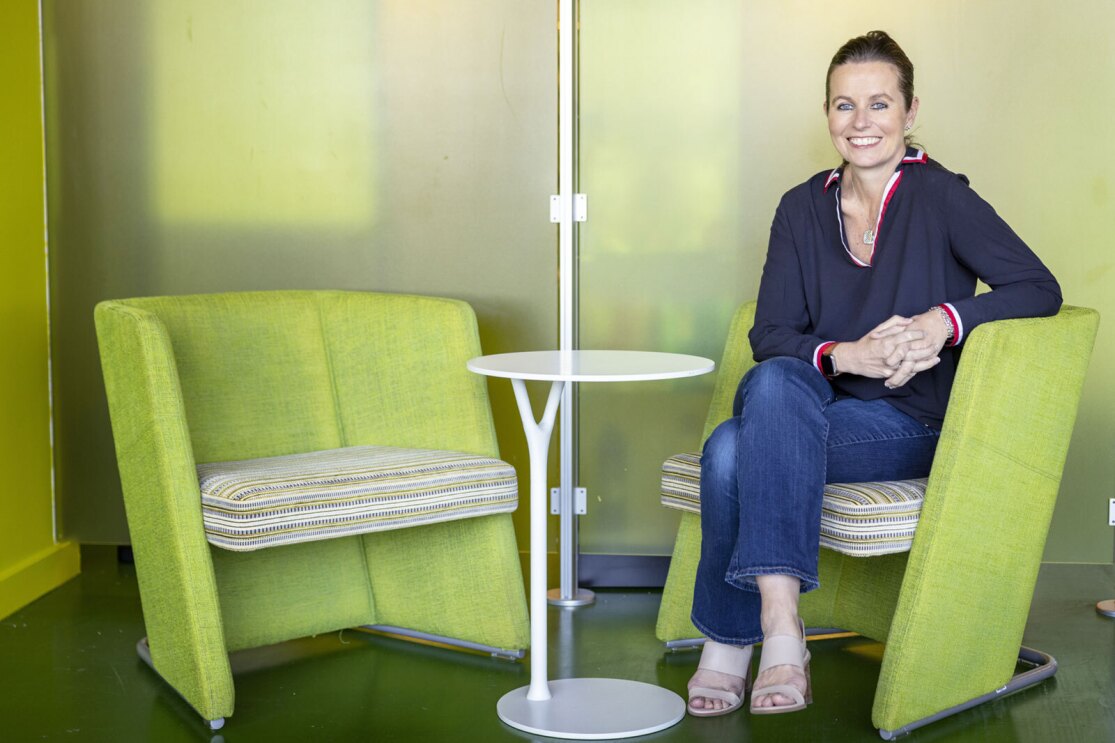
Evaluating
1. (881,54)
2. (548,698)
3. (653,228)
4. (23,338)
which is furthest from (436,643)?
(881,54)

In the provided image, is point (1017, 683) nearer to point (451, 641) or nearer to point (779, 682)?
point (779, 682)

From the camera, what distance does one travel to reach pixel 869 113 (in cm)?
263

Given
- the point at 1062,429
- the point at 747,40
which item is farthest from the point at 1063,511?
the point at 747,40

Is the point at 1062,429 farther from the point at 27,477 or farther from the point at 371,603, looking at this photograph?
the point at 27,477

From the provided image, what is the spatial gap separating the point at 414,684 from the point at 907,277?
4.38 ft

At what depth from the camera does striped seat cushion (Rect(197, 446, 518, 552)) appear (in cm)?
254

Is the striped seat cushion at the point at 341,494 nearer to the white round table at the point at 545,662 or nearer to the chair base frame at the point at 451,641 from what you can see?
the white round table at the point at 545,662

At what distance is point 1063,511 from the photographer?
3.47 meters

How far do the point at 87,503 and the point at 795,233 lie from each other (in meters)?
2.22

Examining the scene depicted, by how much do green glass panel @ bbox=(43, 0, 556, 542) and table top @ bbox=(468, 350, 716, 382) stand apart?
84cm

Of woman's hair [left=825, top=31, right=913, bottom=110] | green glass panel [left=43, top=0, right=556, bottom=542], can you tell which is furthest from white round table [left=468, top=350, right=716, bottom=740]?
green glass panel [left=43, top=0, right=556, bottom=542]

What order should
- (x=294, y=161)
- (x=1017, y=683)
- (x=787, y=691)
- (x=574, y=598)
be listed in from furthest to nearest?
1. (x=294, y=161)
2. (x=574, y=598)
3. (x=1017, y=683)
4. (x=787, y=691)

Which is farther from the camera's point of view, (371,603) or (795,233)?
(371,603)

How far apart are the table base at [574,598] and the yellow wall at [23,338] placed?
A: 4.52ft
